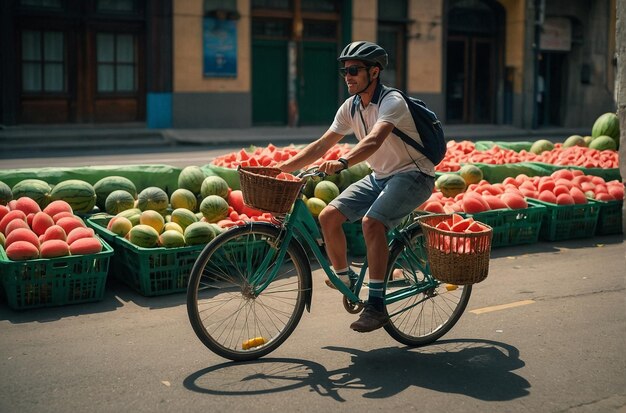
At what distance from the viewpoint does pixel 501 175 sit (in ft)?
36.1

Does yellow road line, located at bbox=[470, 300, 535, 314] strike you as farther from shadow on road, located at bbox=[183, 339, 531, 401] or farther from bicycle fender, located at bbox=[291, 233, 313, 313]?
bicycle fender, located at bbox=[291, 233, 313, 313]

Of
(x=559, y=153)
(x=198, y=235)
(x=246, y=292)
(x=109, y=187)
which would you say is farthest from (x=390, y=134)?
(x=559, y=153)

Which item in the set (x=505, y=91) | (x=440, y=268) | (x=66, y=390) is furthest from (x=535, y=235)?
(x=505, y=91)

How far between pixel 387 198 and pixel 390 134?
45 centimetres

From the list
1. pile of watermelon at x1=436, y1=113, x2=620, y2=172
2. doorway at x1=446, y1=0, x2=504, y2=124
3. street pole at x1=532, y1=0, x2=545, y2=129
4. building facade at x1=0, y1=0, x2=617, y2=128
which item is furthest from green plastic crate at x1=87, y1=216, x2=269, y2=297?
street pole at x1=532, y1=0, x2=545, y2=129

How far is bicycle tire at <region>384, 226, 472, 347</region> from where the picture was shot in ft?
18.9

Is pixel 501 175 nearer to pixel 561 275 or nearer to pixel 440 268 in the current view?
pixel 561 275

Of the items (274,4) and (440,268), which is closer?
(440,268)

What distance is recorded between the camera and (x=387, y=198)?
5500mm

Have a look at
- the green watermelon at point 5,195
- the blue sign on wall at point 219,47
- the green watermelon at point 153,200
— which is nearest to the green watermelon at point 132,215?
the green watermelon at point 153,200

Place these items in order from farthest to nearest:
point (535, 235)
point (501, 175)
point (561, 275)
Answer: point (501, 175), point (535, 235), point (561, 275)

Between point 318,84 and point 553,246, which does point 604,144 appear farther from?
point 318,84

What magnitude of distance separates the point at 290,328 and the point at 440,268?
111 centimetres

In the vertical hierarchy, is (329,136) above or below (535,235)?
above
